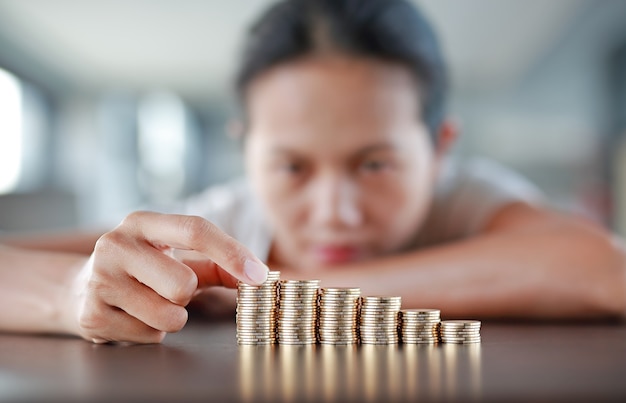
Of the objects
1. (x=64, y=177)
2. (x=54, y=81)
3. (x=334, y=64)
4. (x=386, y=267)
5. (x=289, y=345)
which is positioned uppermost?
(x=54, y=81)

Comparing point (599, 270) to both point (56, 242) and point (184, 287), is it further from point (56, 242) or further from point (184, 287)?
point (56, 242)

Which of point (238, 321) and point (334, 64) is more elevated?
point (334, 64)

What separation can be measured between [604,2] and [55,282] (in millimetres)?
9635

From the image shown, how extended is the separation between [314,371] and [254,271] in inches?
10.5

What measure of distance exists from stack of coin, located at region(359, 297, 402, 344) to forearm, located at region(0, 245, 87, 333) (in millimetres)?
491

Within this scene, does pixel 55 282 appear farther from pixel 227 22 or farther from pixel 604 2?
pixel 604 2

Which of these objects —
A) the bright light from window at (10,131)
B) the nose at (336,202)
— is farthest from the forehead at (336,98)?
the bright light from window at (10,131)

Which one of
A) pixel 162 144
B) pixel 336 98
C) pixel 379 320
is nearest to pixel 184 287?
pixel 379 320

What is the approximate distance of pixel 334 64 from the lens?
1.92 m

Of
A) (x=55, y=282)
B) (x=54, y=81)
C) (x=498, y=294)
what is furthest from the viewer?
(x=54, y=81)

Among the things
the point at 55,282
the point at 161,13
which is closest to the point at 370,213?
the point at 55,282

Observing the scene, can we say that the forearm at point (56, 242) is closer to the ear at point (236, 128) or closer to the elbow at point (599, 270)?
the ear at point (236, 128)

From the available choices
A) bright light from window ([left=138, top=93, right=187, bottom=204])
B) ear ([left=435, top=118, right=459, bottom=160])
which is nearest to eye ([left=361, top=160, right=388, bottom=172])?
ear ([left=435, top=118, right=459, bottom=160])

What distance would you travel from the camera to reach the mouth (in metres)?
1.94
